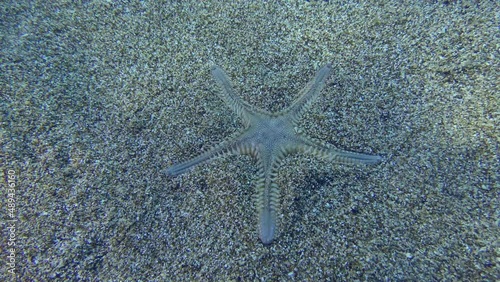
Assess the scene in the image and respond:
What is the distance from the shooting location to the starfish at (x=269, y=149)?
2.25 metres

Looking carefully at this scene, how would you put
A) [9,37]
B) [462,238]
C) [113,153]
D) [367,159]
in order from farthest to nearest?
[9,37] < [113,153] < [367,159] < [462,238]

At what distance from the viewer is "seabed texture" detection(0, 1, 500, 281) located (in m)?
2.19

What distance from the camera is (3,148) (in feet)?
7.98

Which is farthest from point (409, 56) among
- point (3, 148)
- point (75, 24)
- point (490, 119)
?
point (3, 148)

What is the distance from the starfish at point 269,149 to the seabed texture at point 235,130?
109 mm

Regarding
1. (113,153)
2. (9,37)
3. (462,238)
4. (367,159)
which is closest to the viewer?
(462,238)

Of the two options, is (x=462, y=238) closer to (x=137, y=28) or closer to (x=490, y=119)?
(x=490, y=119)

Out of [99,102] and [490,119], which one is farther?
[99,102]

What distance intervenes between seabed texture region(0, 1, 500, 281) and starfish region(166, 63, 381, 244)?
11cm

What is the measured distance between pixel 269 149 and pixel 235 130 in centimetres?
38

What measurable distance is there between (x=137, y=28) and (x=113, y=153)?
4.05ft

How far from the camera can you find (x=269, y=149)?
7.66 ft

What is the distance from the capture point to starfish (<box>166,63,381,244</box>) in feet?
7.39

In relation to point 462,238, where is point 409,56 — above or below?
above
